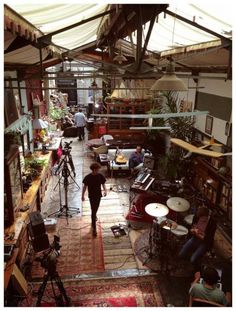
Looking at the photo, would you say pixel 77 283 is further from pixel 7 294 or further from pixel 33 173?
pixel 33 173

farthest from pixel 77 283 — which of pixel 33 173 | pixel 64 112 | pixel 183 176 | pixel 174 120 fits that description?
pixel 64 112

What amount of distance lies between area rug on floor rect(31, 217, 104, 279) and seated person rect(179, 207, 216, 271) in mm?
1672

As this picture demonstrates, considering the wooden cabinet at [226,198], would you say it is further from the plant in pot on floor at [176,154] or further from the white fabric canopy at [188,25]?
the white fabric canopy at [188,25]

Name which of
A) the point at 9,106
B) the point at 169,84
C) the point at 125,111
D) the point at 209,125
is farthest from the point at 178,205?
the point at 125,111

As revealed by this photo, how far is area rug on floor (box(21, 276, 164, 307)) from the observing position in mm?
4582

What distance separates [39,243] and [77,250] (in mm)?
952

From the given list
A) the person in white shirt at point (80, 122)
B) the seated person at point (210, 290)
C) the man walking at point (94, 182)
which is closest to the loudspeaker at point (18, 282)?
the man walking at point (94, 182)

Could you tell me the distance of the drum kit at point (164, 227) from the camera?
5430 mm

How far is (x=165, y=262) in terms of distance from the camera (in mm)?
5590

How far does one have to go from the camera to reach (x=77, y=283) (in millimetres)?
5035

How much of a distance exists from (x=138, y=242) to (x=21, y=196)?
2.64 meters

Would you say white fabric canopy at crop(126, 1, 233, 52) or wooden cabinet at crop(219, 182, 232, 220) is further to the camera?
wooden cabinet at crop(219, 182, 232, 220)

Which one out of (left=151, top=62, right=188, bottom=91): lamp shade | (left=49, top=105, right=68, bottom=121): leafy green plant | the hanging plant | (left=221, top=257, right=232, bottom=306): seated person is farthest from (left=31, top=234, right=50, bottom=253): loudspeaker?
(left=49, top=105, right=68, bottom=121): leafy green plant

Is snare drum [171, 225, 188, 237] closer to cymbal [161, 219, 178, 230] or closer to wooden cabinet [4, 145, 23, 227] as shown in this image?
cymbal [161, 219, 178, 230]
